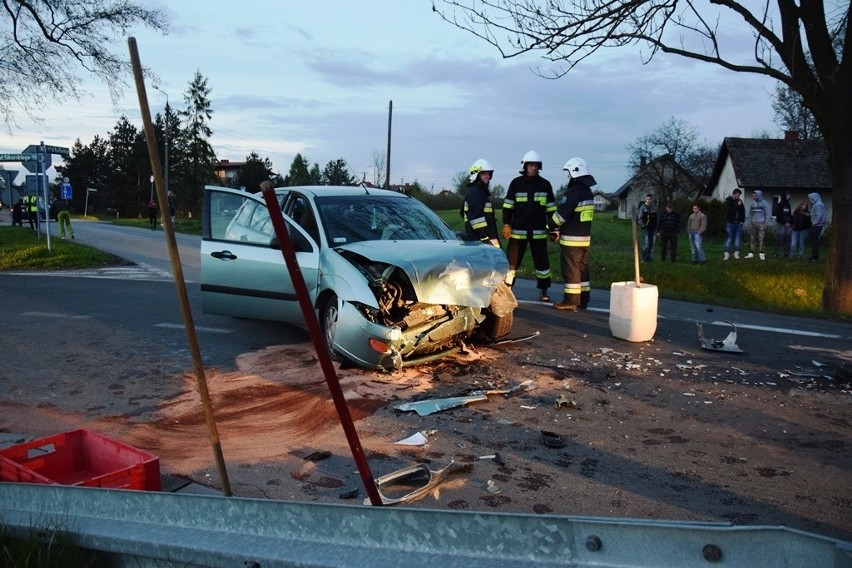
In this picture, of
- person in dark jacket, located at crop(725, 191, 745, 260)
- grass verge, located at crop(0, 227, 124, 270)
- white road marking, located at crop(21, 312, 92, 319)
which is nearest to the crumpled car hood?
white road marking, located at crop(21, 312, 92, 319)

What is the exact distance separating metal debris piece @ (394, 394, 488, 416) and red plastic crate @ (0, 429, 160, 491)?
2200 millimetres

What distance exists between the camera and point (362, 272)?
638 centimetres

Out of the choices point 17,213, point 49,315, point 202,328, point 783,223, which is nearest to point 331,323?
point 202,328

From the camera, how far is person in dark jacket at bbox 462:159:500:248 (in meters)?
10.3

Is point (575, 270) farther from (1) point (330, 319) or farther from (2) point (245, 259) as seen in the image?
(2) point (245, 259)

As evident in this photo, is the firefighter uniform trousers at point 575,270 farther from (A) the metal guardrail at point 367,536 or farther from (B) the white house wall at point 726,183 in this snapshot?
(B) the white house wall at point 726,183

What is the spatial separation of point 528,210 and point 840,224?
19.0 ft

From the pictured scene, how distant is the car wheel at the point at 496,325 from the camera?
24.6 ft

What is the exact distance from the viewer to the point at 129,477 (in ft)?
11.3

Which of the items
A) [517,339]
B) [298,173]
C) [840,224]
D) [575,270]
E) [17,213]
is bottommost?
[517,339]

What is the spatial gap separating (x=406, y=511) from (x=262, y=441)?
9.95ft

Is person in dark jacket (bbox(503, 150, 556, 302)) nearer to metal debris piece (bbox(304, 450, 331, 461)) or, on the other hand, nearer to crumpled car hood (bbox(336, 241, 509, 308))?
crumpled car hood (bbox(336, 241, 509, 308))

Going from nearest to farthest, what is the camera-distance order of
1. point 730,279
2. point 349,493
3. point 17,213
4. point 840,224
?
1. point 349,493
2. point 840,224
3. point 730,279
4. point 17,213

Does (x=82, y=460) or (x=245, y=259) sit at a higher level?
(x=245, y=259)
